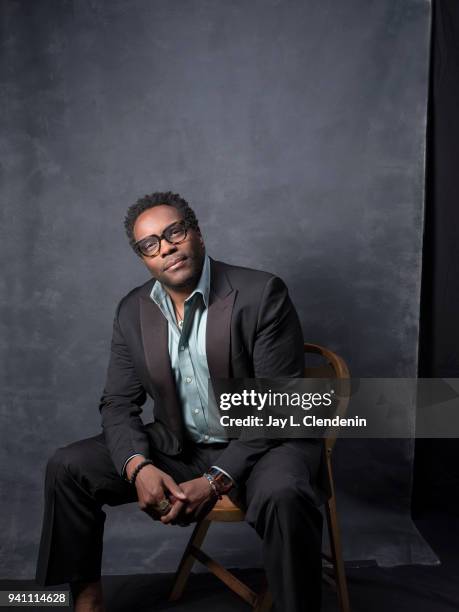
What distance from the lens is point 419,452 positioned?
3809mm

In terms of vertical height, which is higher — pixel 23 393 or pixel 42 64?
pixel 42 64

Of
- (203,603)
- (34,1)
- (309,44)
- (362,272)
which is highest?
(34,1)

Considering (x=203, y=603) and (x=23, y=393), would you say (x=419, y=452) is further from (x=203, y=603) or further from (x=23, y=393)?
(x=23, y=393)

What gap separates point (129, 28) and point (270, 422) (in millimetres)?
2308

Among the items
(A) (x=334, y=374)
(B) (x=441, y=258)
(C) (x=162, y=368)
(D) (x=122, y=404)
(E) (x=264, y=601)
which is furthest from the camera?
(B) (x=441, y=258)

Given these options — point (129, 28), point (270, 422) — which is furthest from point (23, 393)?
point (129, 28)

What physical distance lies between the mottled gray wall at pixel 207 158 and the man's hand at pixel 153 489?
1.27 m

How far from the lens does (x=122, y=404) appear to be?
9.19 ft

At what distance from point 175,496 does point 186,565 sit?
78 cm

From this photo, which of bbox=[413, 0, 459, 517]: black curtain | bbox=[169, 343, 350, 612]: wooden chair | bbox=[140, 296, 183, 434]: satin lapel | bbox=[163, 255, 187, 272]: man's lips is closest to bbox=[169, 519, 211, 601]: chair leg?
bbox=[169, 343, 350, 612]: wooden chair

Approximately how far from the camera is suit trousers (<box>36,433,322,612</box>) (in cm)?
216

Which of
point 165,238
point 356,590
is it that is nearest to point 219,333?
point 165,238

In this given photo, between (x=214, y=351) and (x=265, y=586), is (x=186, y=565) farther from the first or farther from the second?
(x=214, y=351)

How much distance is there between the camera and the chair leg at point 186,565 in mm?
2900
